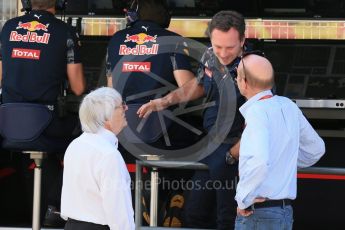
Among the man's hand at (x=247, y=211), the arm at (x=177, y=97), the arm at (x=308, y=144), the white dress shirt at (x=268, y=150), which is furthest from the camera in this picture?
the arm at (x=177, y=97)

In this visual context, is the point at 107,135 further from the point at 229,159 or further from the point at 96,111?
the point at 229,159

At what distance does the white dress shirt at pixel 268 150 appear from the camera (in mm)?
3080

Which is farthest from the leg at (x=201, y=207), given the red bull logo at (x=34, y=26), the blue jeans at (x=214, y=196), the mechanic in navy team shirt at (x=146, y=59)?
the red bull logo at (x=34, y=26)

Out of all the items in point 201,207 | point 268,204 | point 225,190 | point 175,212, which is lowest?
point 175,212

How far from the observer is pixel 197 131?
4621mm

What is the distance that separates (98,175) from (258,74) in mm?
703

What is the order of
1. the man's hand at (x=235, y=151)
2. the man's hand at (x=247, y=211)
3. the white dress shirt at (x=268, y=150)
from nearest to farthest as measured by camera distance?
the white dress shirt at (x=268, y=150) < the man's hand at (x=247, y=211) < the man's hand at (x=235, y=151)

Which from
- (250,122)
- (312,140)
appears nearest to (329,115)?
(312,140)

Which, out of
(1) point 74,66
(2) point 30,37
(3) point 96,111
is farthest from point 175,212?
(3) point 96,111

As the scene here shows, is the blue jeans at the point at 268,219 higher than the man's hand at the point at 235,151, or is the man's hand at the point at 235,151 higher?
the man's hand at the point at 235,151

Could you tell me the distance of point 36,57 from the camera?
4449 millimetres

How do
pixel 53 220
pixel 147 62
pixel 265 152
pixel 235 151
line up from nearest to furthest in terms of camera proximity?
Result: pixel 265 152, pixel 235 151, pixel 147 62, pixel 53 220

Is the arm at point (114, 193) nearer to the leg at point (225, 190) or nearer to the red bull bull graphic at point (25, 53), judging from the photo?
the leg at point (225, 190)

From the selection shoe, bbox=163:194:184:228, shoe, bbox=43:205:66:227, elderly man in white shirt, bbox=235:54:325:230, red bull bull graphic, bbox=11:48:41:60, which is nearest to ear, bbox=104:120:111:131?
elderly man in white shirt, bbox=235:54:325:230
